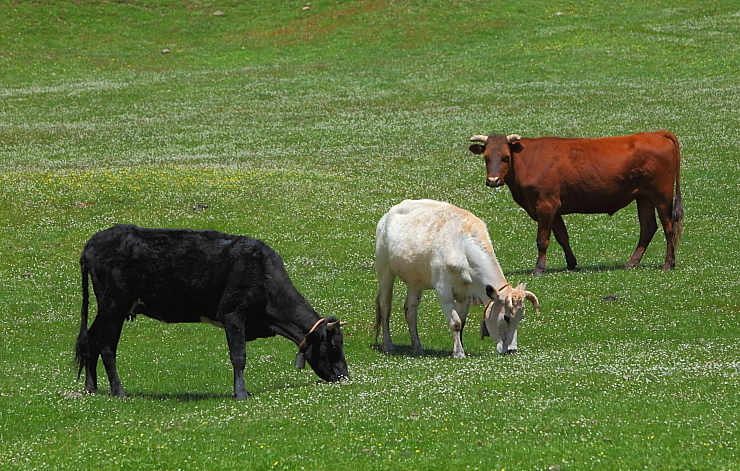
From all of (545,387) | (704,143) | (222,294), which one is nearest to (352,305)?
(222,294)

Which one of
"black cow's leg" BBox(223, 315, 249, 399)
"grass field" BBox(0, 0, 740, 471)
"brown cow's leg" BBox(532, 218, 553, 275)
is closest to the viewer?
"grass field" BBox(0, 0, 740, 471)

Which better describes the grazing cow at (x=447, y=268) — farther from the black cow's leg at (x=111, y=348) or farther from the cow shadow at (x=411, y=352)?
the black cow's leg at (x=111, y=348)

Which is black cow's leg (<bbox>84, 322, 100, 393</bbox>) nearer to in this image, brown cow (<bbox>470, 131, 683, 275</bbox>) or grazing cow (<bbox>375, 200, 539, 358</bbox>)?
grazing cow (<bbox>375, 200, 539, 358</bbox>)

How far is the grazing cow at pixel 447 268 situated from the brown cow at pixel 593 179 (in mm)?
7372

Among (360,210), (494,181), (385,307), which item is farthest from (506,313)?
(360,210)

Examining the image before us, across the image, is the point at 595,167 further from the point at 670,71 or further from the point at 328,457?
the point at 670,71

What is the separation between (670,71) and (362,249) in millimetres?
34427

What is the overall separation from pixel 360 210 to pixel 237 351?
741 inches

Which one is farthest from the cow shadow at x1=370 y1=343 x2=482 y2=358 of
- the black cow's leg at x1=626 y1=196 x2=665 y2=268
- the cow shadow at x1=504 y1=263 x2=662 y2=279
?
the black cow's leg at x1=626 y1=196 x2=665 y2=268

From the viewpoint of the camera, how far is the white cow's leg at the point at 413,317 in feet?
66.3

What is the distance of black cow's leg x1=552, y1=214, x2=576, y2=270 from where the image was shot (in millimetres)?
27391

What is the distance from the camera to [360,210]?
34812 mm

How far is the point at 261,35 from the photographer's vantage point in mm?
70938

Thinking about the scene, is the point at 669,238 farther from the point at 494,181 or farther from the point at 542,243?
the point at 494,181
